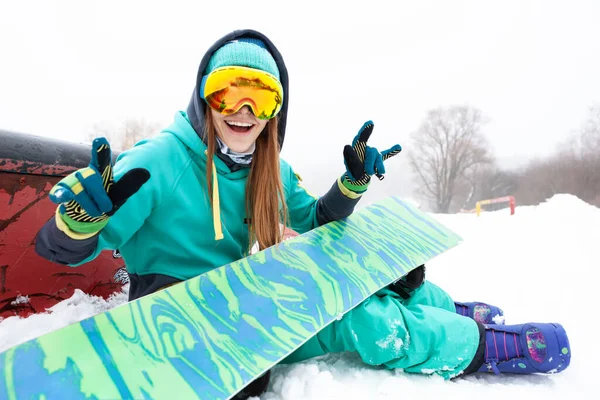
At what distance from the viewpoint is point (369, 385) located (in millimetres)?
1363

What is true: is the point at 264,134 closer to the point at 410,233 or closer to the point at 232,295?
the point at 232,295

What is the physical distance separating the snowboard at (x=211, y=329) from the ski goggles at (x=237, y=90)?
690 mm

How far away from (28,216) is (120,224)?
1.02m

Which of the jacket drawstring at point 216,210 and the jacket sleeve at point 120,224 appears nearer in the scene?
the jacket sleeve at point 120,224

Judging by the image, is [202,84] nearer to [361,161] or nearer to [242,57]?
[242,57]

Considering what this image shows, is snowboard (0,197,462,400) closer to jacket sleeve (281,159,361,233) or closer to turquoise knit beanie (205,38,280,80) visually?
jacket sleeve (281,159,361,233)

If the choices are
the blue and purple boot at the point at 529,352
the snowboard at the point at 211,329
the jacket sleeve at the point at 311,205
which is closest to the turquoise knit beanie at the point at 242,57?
the jacket sleeve at the point at 311,205

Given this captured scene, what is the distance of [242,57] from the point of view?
1.50 metres

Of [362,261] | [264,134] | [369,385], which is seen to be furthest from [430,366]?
[264,134]

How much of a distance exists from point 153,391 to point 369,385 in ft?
2.53

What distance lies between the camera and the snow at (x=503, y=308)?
134 cm

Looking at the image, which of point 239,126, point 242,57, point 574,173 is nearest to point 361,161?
point 239,126

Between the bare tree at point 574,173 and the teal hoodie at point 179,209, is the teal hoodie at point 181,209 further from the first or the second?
Answer: the bare tree at point 574,173

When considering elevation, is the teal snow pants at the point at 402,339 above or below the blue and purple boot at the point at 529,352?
above
